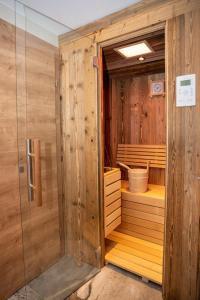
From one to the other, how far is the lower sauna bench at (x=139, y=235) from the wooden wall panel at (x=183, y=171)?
17.6 inches

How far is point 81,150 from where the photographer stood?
215 centimetres

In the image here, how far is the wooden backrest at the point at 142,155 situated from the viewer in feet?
10.1

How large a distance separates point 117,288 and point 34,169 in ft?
4.33

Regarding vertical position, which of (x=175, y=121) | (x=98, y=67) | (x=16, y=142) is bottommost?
(x=16, y=142)

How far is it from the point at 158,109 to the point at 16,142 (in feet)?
7.20

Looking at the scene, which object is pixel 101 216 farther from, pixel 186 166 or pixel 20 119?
pixel 20 119

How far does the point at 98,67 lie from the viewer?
2.01 metres

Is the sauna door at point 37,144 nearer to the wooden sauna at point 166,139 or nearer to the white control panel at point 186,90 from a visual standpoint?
the wooden sauna at point 166,139

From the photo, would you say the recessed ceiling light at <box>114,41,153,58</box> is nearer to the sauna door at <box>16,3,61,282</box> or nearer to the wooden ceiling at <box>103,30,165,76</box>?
the wooden ceiling at <box>103,30,165,76</box>

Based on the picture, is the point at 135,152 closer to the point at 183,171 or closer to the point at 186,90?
the point at 183,171

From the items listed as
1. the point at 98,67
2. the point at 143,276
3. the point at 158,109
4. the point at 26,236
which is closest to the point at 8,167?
the point at 26,236

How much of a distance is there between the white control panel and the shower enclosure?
1.20 metres

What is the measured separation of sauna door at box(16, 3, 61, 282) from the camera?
179 centimetres

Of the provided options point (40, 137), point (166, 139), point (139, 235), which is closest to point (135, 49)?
point (166, 139)
